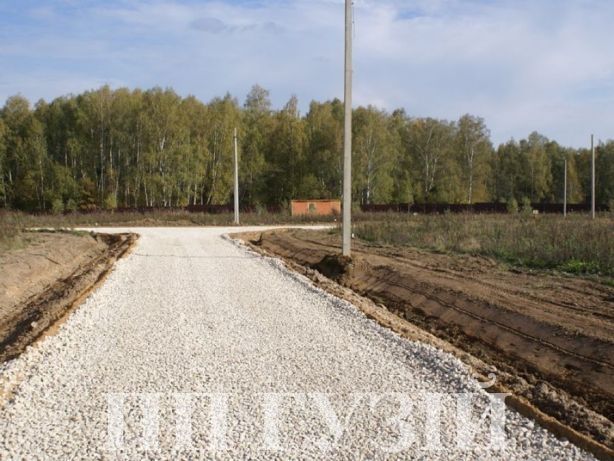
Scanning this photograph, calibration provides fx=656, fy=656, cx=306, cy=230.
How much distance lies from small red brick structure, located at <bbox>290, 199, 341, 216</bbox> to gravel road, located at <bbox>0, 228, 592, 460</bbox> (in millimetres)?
43694

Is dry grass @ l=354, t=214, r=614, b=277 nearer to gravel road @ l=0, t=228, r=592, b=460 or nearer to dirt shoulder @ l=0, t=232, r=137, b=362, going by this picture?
gravel road @ l=0, t=228, r=592, b=460

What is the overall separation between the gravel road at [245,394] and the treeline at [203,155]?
189 ft

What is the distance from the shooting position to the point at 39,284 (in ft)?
51.2

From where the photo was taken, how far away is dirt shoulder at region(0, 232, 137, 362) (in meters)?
9.54

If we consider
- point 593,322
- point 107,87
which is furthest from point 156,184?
point 593,322

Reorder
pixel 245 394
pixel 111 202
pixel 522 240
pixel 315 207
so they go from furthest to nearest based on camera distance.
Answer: pixel 111 202 < pixel 315 207 < pixel 522 240 < pixel 245 394

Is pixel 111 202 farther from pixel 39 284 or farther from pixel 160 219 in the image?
pixel 39 284

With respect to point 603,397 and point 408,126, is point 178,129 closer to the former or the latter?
point 408,126

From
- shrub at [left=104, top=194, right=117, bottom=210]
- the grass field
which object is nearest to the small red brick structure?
shrub at [left=104, top=194, right=117, bottom=210]

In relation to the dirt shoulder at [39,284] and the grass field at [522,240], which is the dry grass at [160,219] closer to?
the grass field at [522,240]

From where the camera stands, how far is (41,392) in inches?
240

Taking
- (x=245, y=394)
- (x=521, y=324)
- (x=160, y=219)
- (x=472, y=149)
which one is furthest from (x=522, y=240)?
(x=472, y=149)

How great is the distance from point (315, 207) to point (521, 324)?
46.7m

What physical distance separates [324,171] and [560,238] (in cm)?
5224
